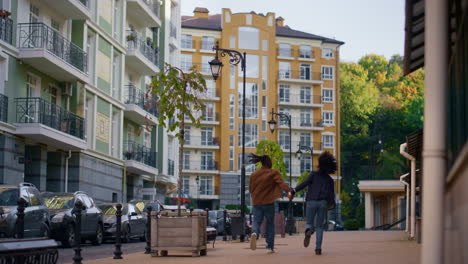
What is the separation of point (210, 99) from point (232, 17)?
395 inches

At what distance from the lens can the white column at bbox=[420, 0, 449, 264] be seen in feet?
14.3

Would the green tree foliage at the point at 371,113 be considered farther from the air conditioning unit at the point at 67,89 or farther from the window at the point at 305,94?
the air conditioning unit at the point at 67,89

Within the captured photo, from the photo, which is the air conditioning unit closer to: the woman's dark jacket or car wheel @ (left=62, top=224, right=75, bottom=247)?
car wheel @ (left=62, top=224, right=75, bottom=247)

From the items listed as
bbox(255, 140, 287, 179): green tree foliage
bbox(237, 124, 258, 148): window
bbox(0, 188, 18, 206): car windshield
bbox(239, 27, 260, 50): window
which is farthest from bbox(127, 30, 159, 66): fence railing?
bbox(237, 124, 258, 148): window

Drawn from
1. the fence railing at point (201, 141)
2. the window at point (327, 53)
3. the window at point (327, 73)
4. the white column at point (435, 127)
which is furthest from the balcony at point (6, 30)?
the window at point (327, 53)

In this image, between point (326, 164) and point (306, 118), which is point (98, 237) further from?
point (306, 118)

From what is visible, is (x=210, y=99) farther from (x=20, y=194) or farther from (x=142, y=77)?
(x=20, y=194)

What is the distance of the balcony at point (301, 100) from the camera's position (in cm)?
9219

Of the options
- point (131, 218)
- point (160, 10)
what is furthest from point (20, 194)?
point (160, 10)

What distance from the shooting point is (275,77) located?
9219 centimetres

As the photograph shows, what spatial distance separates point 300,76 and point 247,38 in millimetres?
8103

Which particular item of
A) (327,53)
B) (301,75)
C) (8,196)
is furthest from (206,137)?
(8,196)

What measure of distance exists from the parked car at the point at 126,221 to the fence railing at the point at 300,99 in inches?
2496

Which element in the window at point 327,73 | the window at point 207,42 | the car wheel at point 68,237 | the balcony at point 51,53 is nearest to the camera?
the car wheel at point 68,237
